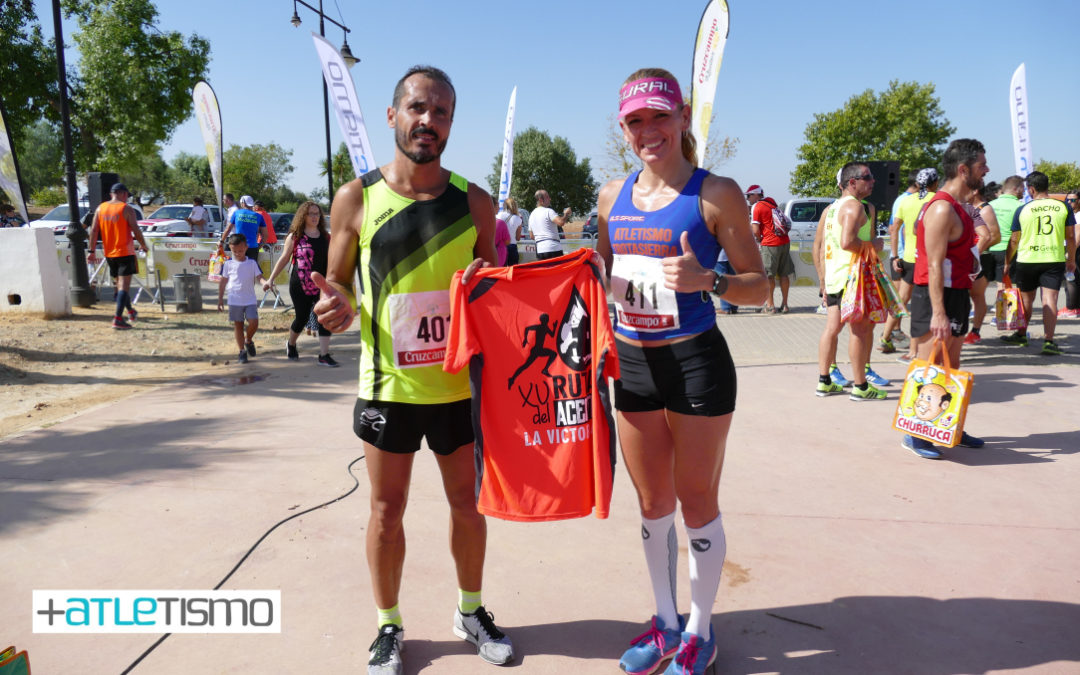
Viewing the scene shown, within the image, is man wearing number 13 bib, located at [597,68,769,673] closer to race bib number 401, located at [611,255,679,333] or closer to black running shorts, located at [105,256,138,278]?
race bib number 401, located at [611,255,679,333]

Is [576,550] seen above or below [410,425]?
below

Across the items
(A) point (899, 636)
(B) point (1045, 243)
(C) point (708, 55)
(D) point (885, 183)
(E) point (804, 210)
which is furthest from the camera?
(E) point (804, 210)

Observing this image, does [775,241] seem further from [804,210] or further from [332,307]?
[332,307]

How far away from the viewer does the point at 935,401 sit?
4.69 meters

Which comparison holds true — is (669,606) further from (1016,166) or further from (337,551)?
(1016,166)

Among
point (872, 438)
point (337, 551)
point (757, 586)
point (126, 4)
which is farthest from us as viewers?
point (126, 4)

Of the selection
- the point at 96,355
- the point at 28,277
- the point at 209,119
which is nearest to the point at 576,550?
the point at 96,355

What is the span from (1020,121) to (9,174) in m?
17.1

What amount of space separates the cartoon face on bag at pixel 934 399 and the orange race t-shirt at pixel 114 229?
10.4 m

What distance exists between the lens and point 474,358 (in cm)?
247

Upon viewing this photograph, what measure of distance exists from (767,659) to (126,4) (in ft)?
104

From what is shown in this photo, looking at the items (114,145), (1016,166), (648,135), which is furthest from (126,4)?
(648,135)

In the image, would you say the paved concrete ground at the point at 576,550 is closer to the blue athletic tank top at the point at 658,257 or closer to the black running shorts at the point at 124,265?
the blue athletic tank top at the point at 658,257

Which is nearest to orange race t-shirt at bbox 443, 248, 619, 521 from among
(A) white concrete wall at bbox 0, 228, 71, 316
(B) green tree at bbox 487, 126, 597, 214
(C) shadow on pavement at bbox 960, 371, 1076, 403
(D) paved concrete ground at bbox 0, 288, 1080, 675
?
(D) paved concrete ground at bbox 0, 288, 1080, 675
